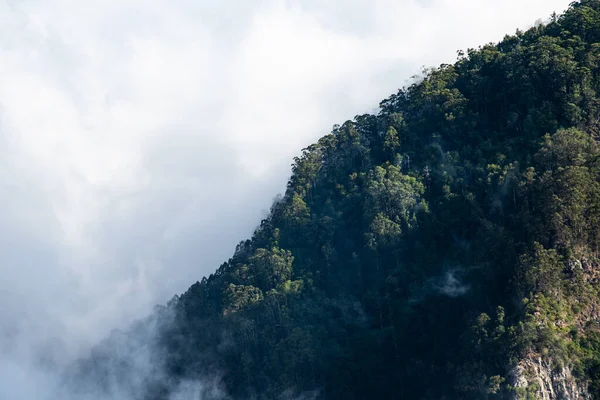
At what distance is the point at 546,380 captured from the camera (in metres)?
81.9

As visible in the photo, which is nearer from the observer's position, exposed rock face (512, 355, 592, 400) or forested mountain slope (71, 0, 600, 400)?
exposed rock face (512, 355, 592, 400)

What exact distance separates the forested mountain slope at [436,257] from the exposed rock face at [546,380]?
0.13m

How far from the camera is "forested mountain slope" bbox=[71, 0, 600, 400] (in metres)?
86.5

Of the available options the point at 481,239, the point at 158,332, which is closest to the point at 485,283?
the point at 481,239

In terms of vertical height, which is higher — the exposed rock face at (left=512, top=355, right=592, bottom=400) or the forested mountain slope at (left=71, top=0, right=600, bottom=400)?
the forested mountain slope at (left=71, top=0, right=600, bottom=400)

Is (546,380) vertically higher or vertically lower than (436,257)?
lower

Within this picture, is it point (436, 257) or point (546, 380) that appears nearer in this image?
point (546, 380)

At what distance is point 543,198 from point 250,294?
33.6 metres

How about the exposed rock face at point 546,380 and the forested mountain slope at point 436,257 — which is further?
the forested mountain slope at point 436,257

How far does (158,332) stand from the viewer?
122 meters

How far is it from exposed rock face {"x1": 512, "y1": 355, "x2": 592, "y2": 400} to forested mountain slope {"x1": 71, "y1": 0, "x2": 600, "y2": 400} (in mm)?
130

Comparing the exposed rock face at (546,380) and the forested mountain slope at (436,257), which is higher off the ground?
the forested mountain slope at (436,257)

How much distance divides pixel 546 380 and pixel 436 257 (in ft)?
71.0

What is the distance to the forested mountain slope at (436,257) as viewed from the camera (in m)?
86.5
